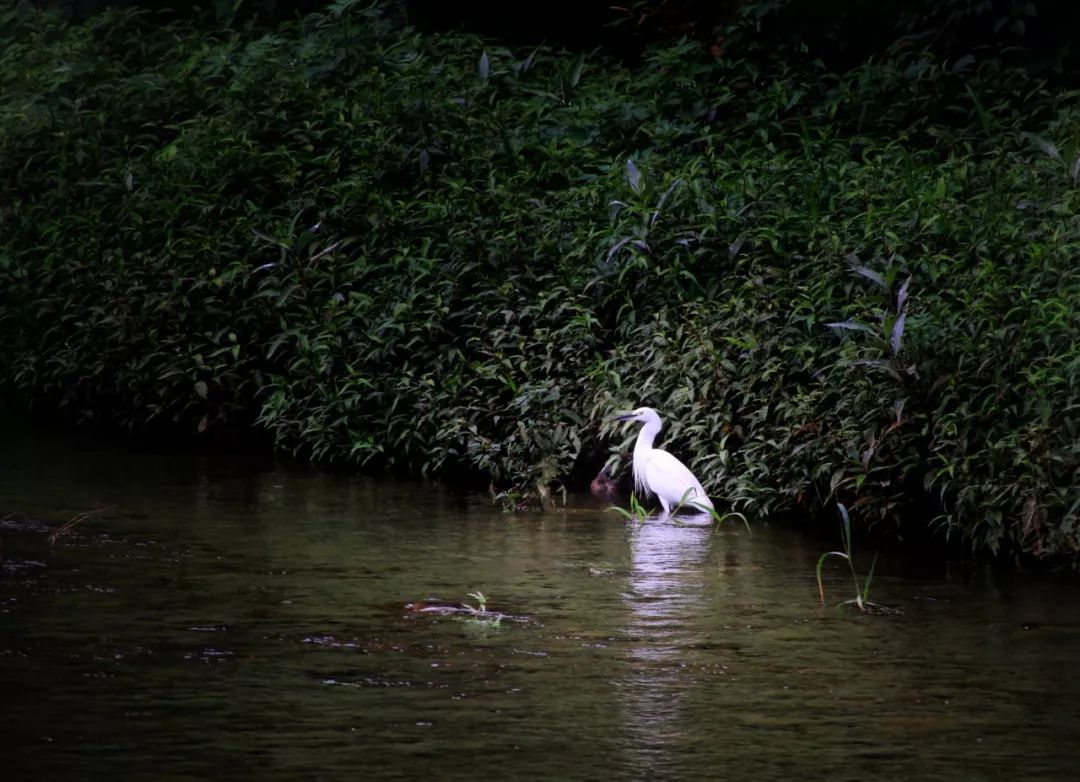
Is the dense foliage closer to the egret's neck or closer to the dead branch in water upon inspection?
the egret's neck

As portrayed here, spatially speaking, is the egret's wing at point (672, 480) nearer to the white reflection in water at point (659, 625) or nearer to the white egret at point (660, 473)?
the white egret at point (660, 473)

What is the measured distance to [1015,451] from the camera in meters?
7.33

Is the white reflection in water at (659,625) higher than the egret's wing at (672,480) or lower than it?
lower

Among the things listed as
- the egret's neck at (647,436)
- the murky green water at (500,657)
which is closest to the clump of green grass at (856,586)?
the murky green water at (500,657)

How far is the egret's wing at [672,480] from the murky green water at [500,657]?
0.62ft

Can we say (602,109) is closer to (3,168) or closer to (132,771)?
(3,168)

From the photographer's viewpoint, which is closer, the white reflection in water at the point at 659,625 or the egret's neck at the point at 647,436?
the white reflection in water at the point at 659,625

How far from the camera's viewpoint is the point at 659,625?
245 inches

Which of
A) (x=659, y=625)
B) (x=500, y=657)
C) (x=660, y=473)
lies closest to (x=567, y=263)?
(x=660, y=473)

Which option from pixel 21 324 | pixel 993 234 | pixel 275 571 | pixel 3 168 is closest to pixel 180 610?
pixel 275 571

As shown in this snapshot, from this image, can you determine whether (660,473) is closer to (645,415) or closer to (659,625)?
(645,415)

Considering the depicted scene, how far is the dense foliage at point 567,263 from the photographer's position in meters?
8.01

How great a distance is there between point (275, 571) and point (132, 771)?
2678 mm

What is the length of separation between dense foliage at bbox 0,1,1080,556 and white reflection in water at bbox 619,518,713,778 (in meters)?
0.75
